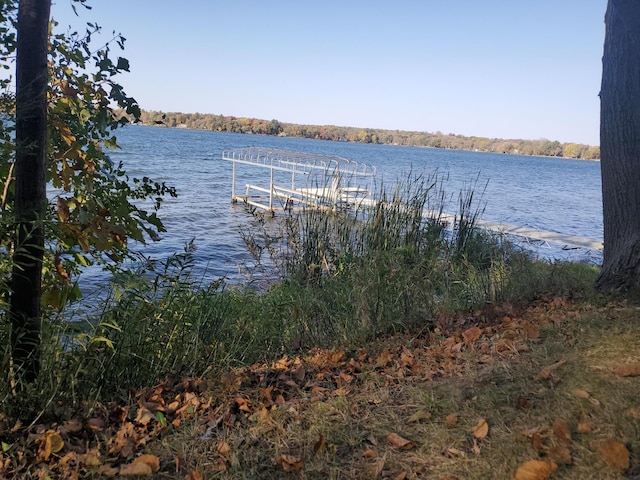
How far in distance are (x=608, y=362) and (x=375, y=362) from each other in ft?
4.73

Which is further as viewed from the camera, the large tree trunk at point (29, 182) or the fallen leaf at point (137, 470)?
the large tree trunk at point (29, 182)

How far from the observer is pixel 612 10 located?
4859 millimetres

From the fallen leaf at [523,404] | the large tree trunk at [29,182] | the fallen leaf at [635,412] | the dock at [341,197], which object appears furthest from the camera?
the dock at [341,197]

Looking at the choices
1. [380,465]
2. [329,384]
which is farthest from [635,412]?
[329,384]

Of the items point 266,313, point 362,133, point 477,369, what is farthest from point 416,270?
point 362,133

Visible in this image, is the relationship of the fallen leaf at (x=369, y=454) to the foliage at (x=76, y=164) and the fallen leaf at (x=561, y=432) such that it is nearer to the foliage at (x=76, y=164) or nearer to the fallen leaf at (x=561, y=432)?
the fallen leaf at (x=561, y=432)

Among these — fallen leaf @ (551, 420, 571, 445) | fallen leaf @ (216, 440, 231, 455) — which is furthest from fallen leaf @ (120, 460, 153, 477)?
fallen leaf @ (551, 420, 571, 445)

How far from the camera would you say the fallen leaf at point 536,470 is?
81.7 inches

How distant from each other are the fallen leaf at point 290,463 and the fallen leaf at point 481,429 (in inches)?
32.4

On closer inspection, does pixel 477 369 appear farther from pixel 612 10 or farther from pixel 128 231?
pixel 612 10

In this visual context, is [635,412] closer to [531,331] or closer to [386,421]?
[386,421]

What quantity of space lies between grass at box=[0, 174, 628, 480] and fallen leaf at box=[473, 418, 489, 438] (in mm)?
26

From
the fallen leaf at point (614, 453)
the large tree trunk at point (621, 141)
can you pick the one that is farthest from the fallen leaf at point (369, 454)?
the large tree trunk at point (621, 141)

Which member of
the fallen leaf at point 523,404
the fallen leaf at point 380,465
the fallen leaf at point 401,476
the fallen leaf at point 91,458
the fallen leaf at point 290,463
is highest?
the fallen leaf at point 523,404
